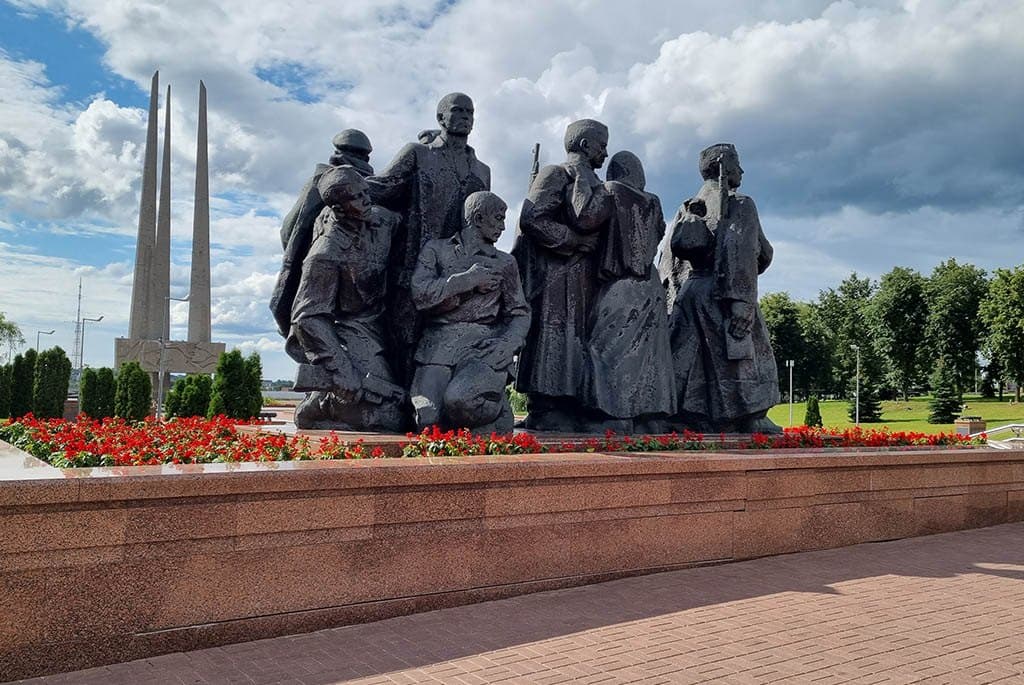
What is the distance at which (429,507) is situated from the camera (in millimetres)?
5473

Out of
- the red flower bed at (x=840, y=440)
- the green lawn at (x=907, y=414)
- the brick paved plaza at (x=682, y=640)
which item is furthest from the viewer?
the green lawn at (x=907, y=414)

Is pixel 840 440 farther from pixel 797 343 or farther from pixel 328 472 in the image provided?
pixel 797 343

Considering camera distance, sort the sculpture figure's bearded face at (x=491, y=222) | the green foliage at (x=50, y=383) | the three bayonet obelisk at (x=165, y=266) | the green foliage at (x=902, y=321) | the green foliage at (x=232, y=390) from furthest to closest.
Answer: the green foliage at (x=902, y=321) → the three bayonet obelisk at (x=165, y=266) → the green foliage at (x=50, y=383) → the green foliage at (x=232, y=390) → the sculpture figure's bearded face at (x=491, y=222)

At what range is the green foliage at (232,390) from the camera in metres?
20.3

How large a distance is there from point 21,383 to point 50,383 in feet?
4.54

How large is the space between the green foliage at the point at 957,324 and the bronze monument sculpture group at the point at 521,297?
150 feet

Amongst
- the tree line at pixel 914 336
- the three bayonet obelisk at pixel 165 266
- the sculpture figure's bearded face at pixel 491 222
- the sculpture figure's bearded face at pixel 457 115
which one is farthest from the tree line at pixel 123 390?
the tree line at pixel 914 336

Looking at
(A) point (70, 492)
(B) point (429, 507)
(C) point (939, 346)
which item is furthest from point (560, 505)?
(C) point (939, 346)

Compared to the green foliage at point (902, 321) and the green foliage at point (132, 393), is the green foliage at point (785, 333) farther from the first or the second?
the green foliage at point (132, 393)

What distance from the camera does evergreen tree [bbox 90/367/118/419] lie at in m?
26.1

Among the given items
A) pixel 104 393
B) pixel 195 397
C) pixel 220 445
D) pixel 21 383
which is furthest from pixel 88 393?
pixel 220 445

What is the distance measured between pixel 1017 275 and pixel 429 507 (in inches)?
1894

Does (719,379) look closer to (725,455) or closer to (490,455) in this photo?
(725,455)

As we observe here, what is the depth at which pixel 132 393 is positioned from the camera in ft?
83.6
